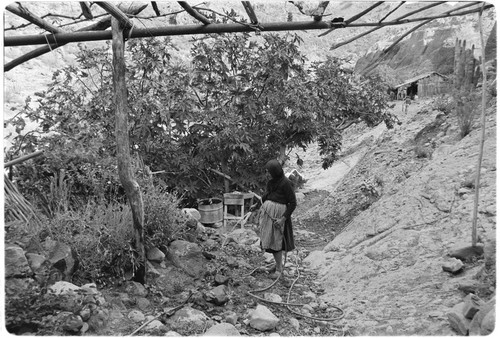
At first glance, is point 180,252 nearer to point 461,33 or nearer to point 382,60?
point 461,33

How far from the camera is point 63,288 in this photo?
3094mm

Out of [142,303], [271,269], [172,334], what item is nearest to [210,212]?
[271,269]

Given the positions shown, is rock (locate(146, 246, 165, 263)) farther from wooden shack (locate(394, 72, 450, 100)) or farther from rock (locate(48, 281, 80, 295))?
wooden shack (locate(394, 72, 450, 100))

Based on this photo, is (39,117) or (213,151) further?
(213,151)

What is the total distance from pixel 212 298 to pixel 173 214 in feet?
3.38

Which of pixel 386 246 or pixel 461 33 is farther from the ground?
pixel 461 33

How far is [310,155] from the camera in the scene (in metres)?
16.5

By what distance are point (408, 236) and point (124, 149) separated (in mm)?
3243

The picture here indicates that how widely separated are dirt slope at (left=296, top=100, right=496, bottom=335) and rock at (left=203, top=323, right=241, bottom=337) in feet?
3.26

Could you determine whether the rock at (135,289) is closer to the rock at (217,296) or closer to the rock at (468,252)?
the rock at (217,296)

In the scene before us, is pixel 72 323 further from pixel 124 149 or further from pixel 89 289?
pixel 124 149

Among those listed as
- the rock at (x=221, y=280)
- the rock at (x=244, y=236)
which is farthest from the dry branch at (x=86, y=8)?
the rock at (x=244, y=236)

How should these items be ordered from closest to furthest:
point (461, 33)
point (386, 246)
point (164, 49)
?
1. point (386, 246)
2. point (164, 49)
3. point (461, 33)

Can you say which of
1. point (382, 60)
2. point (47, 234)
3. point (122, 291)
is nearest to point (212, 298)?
point (122, 291)
